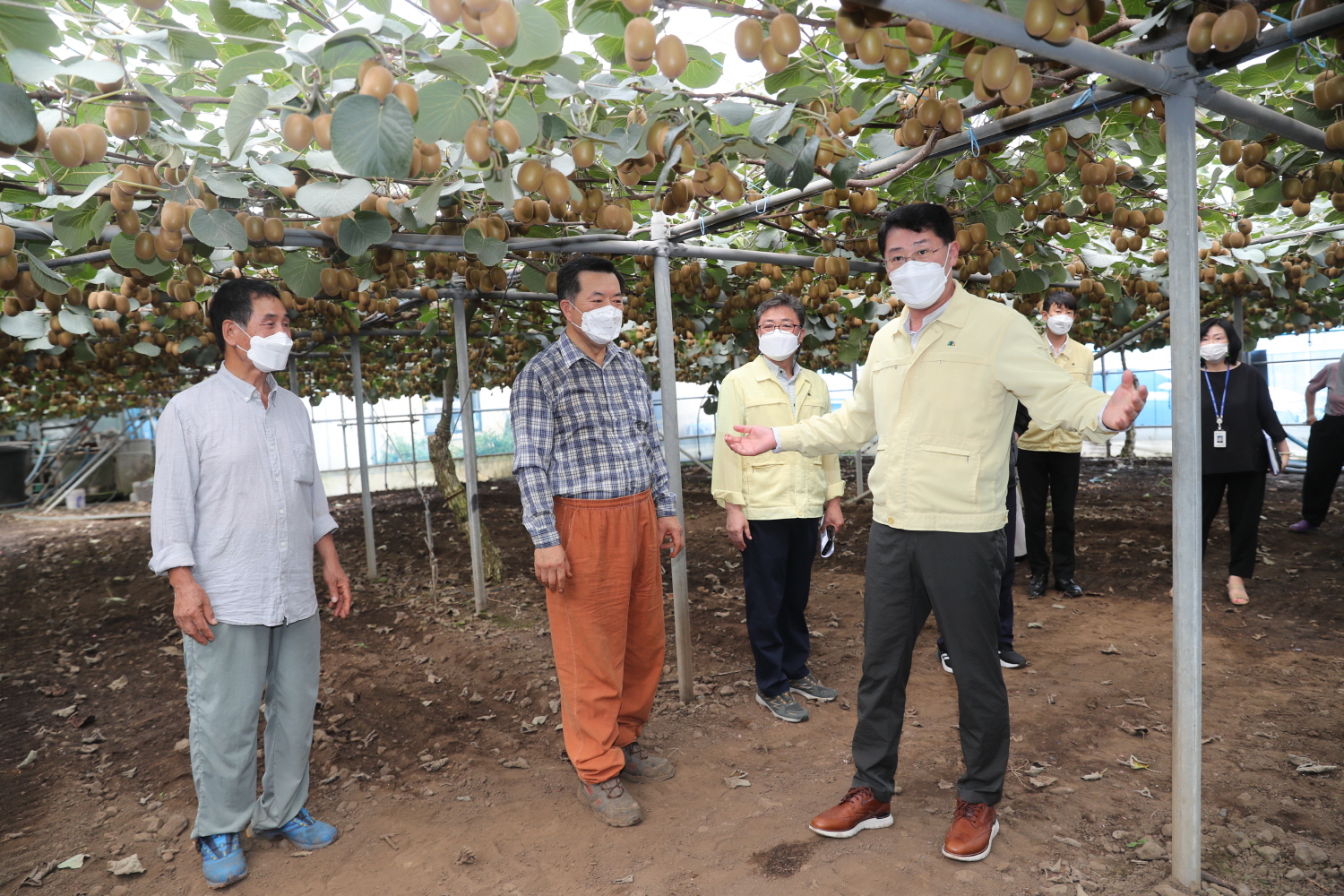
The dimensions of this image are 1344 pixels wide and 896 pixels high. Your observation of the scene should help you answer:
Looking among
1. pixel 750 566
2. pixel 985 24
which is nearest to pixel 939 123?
pixel 985 24

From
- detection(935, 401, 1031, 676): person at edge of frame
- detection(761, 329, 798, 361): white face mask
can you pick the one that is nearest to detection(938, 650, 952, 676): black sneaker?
detection(935, 401, 1031, 676): person at edge of frame

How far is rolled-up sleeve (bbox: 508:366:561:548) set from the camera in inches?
94.7

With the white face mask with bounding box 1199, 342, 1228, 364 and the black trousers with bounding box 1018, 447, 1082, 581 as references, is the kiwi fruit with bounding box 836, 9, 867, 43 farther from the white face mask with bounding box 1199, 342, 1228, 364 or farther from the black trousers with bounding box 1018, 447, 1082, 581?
the white face mask with bounding box 1199, 342, 1228, 364

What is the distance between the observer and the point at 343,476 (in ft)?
57.7

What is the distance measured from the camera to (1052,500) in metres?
4.67

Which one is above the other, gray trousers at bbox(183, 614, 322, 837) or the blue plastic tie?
the blue plastic tie

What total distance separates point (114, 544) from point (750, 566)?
9828mm

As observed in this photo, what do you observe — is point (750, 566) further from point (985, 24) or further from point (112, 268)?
point (112, 268)

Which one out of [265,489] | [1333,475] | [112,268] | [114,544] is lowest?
[114,544]

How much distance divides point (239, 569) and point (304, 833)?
0.87 m

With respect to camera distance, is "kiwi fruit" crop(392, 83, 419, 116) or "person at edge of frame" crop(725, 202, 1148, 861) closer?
"kiwi fruit" crop(392, 83, 419, 116)

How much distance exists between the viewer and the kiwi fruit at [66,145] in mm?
1716

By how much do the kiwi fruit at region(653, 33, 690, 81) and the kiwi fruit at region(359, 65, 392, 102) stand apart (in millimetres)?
527

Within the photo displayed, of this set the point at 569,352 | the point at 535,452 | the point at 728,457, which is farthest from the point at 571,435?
the point at 728,457
